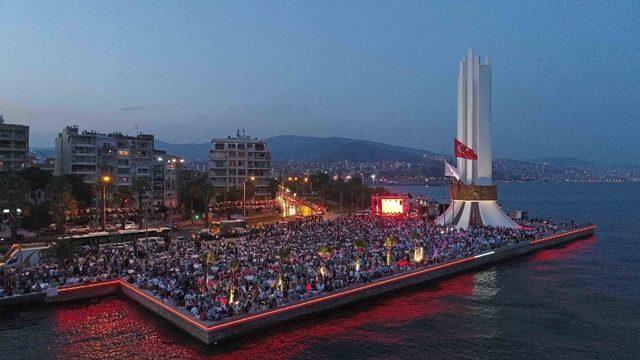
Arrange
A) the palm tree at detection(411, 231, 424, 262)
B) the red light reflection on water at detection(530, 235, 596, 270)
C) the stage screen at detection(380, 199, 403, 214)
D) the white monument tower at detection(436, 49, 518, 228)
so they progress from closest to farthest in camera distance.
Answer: the palm tree at detection(411, 231, 424, 262)
the red light reflection on water at detection(530, 235, 596, 270)
the white monument tower at detection(436, 49, 518, 228)
the stage screen at detection(380, 199, 403, 214)

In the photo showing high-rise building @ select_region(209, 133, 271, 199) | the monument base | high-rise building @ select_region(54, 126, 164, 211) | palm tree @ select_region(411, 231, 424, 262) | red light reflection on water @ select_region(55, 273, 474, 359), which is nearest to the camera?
red light reflection on water @ select_region(55, 273, 474, 359)

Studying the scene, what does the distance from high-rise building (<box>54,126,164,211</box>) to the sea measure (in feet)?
154

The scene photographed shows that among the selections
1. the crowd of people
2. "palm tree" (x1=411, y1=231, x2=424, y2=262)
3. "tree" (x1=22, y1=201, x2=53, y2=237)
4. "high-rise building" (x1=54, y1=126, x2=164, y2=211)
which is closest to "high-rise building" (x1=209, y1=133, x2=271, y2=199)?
"high-rise building" (x1=54, y1=126, x2=164, y2=211)

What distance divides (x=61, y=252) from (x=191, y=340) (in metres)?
12.9

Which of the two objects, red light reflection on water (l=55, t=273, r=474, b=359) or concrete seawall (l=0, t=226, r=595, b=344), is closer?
red light reflection on water (l=55, t=273, r=474, b=359)

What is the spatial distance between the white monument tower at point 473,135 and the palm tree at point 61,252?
41.4 metres

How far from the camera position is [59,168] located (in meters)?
79.5

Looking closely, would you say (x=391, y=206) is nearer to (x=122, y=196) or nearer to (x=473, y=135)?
(x=473, y=135)

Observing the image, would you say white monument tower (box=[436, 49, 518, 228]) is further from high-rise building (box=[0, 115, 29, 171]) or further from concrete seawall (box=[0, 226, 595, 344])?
high-rise building (box=[0, 115, 29, 171])

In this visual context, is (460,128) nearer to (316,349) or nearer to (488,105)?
(488,105)

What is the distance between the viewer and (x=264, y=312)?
25375 mm

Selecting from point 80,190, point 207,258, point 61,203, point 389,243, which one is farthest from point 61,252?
Result: point 80,190

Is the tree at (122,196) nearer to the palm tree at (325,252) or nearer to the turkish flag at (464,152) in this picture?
the palm tree at (325,252)

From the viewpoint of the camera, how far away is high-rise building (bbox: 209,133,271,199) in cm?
8956
